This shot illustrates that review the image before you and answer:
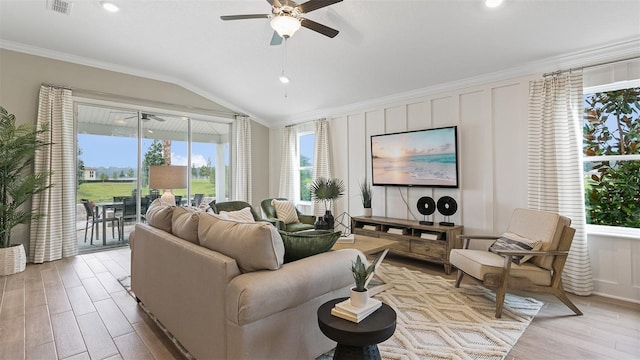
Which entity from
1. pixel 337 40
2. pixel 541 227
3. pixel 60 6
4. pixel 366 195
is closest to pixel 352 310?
pixel 541 227

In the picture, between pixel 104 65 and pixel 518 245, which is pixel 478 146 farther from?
pixel 104 65

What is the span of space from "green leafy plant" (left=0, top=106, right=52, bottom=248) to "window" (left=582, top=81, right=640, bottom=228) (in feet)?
22.3

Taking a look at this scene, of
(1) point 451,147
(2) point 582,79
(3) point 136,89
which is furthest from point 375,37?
(3) point 136,89

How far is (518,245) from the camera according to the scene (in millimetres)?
2895

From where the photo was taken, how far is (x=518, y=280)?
271 cm

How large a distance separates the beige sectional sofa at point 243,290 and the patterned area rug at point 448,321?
409 mm

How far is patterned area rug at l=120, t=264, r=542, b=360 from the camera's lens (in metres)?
2.12

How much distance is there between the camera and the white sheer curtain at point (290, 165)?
664 centimetres

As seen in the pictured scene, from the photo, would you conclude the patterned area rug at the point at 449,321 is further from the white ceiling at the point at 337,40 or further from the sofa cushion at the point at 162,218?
the white ceiling at the point at 337,40

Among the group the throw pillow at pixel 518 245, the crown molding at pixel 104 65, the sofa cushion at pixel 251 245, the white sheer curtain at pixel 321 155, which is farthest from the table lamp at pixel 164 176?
the throw pillow at pixel 518 245

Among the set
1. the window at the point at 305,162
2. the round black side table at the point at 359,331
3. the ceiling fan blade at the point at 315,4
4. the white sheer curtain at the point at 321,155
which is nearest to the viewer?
the round black side table at the point at 359,331

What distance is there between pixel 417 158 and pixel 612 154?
210 cm

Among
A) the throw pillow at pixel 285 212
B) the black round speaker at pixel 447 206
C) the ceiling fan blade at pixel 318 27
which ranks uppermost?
the ceiling fan blade at pixel 318 27

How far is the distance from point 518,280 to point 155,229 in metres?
3.23
